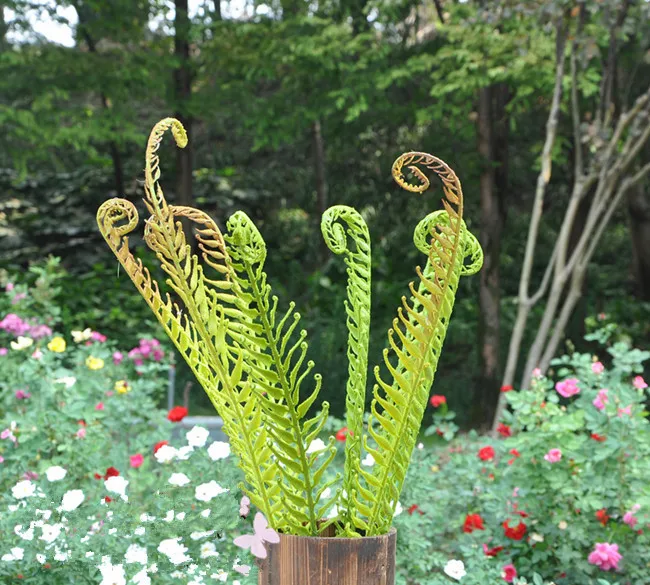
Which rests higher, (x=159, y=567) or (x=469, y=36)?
(x=469, y=36)

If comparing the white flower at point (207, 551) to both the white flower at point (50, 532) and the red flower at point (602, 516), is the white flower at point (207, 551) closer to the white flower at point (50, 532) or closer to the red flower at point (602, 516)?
the white flower at point (50, 532)

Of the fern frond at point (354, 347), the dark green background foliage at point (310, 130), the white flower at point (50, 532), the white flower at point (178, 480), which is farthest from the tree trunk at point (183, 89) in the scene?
the fern frond at point (354, 347)

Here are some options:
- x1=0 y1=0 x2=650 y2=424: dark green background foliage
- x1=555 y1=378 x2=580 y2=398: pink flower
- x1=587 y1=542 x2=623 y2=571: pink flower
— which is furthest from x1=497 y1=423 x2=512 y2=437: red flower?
x1=0 y1=0 x2=650 y2=424: dark green background foliage

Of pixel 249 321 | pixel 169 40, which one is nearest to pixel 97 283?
pixel 169 40

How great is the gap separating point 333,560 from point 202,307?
48 centimetres

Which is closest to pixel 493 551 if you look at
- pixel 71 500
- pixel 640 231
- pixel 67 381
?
pixel 71 500

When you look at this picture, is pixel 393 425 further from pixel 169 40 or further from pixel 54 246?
pixel 54 246

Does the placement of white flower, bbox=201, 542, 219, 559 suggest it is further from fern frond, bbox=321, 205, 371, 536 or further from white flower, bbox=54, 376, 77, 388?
white flower, bbox=54, 376, 77, 388

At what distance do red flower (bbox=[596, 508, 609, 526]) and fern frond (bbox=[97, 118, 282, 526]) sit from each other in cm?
183

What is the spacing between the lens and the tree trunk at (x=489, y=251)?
723 centimetres

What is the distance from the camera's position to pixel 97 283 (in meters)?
9.72

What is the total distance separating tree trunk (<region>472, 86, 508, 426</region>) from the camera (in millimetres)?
7227

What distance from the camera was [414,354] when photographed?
1537mm

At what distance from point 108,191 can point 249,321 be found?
1121cm
